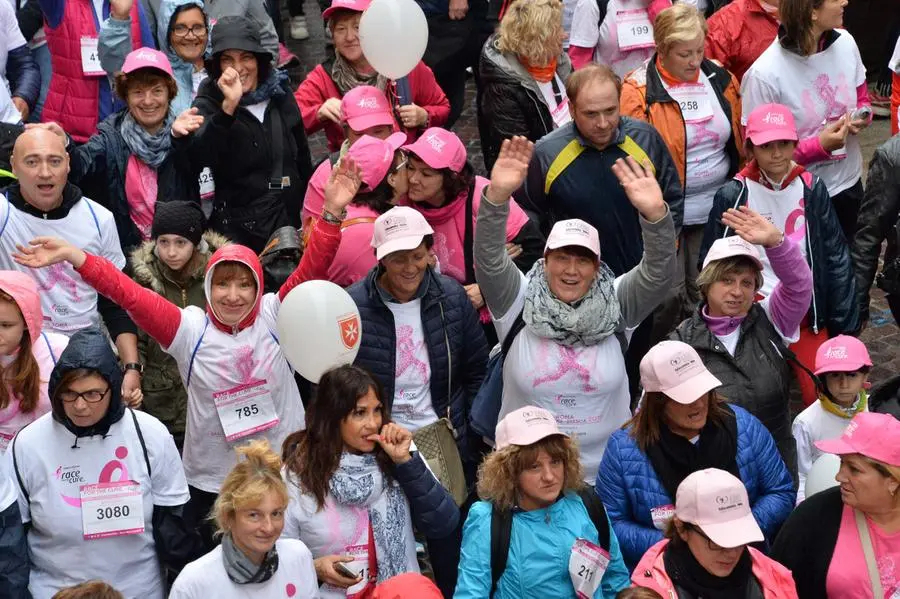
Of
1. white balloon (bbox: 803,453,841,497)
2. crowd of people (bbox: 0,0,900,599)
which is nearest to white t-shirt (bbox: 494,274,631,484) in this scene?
crowd of people (bbox: 0,0,900,599)

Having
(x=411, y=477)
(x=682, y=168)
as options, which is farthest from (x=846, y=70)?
(x=411, y=477)

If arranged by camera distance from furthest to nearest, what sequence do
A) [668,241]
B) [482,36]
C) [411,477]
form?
1. [482,36]
2. [668,241]
3. [411,477]

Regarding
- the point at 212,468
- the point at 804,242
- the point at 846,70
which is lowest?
the point at 212,468

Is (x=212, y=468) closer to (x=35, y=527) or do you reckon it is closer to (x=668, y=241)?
(x=35, y=527)

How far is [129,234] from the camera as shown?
7.86m

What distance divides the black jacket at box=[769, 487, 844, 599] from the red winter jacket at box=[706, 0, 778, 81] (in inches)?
170

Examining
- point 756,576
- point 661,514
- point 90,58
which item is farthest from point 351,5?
point 756,576

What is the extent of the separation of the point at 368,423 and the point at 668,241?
5.18ft

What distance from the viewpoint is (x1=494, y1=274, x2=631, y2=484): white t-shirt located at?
6.20 metres

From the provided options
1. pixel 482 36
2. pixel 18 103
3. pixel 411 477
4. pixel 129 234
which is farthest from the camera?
pixel 482 36

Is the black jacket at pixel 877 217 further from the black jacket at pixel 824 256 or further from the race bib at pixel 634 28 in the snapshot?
the race bib at pixel 634 28

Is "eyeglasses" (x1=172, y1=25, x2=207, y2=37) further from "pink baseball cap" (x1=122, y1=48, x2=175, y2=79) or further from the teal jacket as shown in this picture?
the teal jacket

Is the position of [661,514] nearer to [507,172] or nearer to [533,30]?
[507,172]

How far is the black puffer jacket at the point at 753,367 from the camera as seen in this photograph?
20.8 ft
